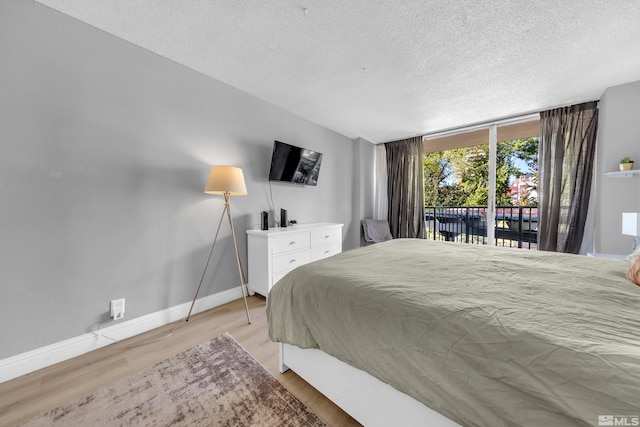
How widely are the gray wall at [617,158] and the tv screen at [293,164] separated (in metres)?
3.28

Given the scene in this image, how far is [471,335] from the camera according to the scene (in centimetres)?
75

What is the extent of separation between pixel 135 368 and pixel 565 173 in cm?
486

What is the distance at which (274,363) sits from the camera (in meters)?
1.58

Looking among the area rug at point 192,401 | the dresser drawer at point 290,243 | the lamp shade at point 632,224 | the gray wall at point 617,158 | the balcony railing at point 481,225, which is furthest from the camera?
the balcony railing at point 481,225

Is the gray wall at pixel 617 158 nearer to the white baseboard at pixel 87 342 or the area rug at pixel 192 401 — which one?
the area rug at pixel 192 401

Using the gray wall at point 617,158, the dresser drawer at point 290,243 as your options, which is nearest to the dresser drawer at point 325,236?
the dresser drawer at point 290,243

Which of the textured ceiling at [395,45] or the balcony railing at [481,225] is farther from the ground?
the textured ceiling at [395,45]

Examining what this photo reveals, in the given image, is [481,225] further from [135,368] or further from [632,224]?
[135,368]

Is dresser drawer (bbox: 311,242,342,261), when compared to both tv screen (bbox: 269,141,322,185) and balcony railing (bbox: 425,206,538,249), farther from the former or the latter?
balcony railing (bbox: 425,206,538,249)

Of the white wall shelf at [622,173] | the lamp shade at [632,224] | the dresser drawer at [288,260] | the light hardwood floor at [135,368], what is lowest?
the light hardwood floor at [135,368]

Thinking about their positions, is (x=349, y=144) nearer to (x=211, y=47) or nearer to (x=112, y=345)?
(x=211, y=47)

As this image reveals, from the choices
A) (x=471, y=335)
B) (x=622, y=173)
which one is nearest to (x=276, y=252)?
(x=471, y=335)

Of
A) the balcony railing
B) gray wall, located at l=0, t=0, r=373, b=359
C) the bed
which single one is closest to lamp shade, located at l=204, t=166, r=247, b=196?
gray wall, located at l=0, t=0, r=373, b=359

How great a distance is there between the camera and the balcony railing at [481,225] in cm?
411
